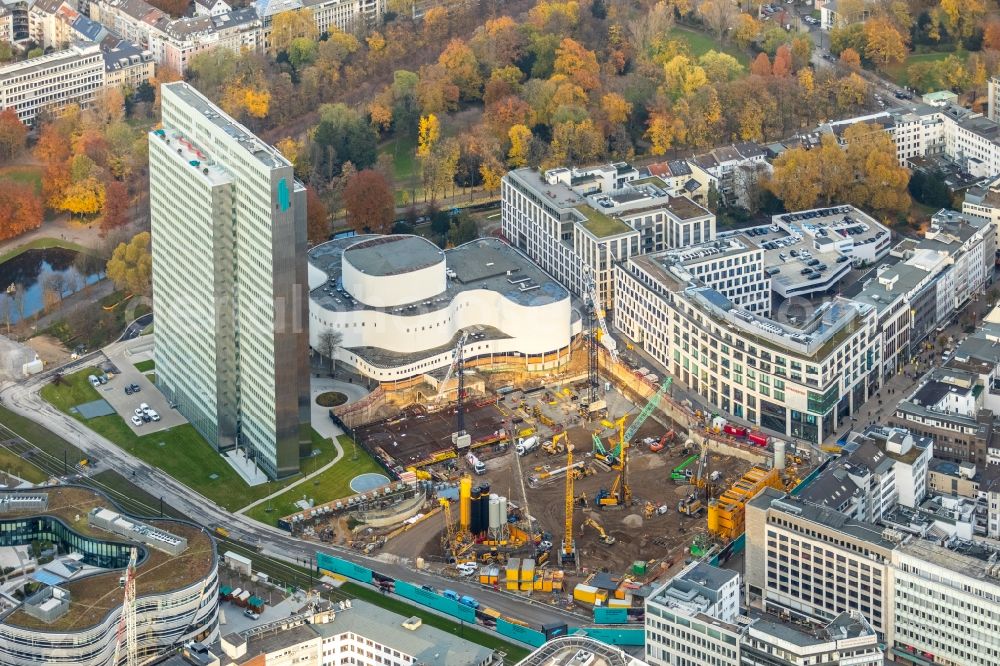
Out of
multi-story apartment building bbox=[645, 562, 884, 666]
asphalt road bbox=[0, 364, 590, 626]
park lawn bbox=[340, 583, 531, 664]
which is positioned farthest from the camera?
asphalt road bbox=[0, 364, 590, 626]

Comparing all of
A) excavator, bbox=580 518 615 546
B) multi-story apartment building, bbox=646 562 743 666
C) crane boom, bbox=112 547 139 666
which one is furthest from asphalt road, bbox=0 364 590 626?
crane boom, bbox=112 547 139 666

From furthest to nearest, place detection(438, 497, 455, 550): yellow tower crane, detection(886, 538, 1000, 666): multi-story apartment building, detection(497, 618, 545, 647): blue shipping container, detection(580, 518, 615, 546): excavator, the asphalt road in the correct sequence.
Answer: detection(580, 518, 615, 546): excavator, detection(438, 497, 455, 550): yellow tower crane, the asphalt road, detection(497, 618, 545, 647): blue shipping container, detection(886, 538, 1000, 666): multi-story apartment building

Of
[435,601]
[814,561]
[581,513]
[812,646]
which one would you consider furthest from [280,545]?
[812,646]

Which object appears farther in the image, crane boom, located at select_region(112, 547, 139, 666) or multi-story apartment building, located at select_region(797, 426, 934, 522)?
multi-story apartment building, located at select_region(797, 426, 934, 522)

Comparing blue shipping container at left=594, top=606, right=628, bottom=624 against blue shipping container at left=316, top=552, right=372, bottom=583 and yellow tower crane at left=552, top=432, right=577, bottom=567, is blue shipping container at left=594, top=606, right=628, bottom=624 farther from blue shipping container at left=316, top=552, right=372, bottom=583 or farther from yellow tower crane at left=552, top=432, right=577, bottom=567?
blue shipping container at left=316, top=552, right=372, bottom=583

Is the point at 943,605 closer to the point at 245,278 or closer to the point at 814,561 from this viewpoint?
the point at 814,561

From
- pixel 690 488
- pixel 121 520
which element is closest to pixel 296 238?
pixel 121 520

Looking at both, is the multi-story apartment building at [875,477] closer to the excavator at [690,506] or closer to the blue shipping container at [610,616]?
the excavator at [690,506]
